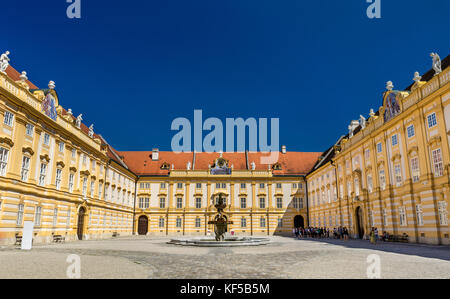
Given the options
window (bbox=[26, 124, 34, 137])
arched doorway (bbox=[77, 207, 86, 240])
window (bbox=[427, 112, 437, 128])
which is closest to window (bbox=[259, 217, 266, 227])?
arched doorway (bbox=[77, 207, 86, 240])

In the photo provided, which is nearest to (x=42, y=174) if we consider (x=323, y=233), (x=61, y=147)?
(x=61, y=147)

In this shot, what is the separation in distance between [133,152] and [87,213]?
978 inches

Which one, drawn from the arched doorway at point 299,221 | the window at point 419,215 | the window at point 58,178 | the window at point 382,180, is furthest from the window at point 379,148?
the window at point 58,178

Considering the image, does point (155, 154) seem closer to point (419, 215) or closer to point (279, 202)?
point (279, 202)

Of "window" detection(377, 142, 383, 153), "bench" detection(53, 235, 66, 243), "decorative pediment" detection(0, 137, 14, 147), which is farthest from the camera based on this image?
"window" detection(377, 142, 383, 153)

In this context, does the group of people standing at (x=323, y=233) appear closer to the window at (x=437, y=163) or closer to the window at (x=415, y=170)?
the window at (x=415, y=170)

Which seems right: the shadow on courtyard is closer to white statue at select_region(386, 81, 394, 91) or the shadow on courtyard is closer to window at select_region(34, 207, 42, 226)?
white statue at select_region(386, 81, 394, 91)

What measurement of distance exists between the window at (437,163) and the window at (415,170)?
1827mm

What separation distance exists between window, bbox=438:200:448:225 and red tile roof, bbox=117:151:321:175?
32.1 m

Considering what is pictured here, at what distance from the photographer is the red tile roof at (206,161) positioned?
177 ft

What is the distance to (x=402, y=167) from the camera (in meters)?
25.9

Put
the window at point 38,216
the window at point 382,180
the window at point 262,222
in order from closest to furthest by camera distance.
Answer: the window at point 38,216
the window at point 382,180
the window at point 262,222

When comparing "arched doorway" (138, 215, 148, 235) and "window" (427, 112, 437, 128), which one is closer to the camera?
"window" (427, 112, 437, 128)

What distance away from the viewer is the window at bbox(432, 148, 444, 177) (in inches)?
850
